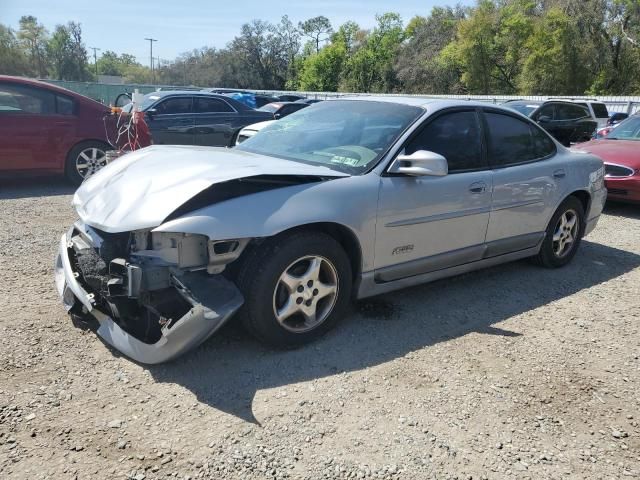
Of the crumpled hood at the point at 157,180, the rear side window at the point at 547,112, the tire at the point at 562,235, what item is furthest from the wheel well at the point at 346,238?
the rear side window at the point at 547,112

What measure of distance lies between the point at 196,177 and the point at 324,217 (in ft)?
2.57

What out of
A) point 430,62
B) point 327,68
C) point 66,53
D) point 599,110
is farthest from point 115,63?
point 599,110

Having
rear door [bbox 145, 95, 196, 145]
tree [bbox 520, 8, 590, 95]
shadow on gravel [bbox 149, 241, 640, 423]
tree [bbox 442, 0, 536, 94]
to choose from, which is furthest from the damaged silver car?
tree [bbox 442, 0, 536, 94]

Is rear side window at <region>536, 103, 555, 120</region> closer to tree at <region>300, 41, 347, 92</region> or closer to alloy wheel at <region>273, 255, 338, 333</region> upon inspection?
alloy wheel at <region>273, 255, 338, 333</region>

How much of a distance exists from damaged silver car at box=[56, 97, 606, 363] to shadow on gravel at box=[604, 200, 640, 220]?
412cm

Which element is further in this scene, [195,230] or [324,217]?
[324,217]

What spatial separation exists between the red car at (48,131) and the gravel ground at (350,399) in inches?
154

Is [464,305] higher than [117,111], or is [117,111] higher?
[117,111]

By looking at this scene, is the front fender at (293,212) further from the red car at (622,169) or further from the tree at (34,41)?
the tree at (34,41)

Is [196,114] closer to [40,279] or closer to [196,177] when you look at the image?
[40,279]

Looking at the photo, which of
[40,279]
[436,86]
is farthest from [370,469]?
[436,86]

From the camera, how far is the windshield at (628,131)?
29.1 ft

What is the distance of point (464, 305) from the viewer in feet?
13.8

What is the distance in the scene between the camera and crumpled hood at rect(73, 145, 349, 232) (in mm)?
2898
